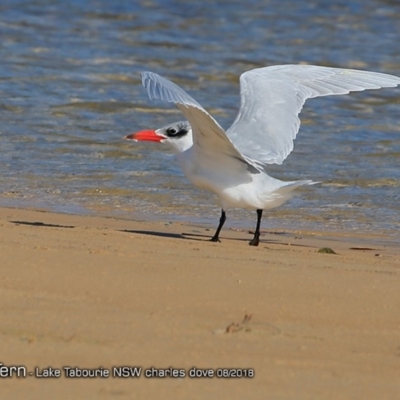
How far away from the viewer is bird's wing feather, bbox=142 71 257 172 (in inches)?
232

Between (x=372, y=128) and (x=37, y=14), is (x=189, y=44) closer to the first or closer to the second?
(x=37, y=14)

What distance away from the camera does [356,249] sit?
21.9ft

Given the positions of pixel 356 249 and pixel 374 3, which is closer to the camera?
pixel 356 249

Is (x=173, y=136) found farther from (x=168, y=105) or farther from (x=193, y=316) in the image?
(x=168, y=105)

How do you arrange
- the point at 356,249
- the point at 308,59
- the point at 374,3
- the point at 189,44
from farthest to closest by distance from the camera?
the point at 374,3
the point at 189,44
the point at 308,59
the point at 356,249

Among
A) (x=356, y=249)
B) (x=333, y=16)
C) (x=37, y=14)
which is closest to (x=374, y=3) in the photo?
(x=333, y=16)

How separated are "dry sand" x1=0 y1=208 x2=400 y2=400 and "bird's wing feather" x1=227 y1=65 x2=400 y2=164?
101 cm

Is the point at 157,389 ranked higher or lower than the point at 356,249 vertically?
higher

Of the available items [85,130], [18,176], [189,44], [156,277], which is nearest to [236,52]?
[189,44]

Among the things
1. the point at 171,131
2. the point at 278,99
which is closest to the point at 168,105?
the point at 278,99

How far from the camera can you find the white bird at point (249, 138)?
257 inches

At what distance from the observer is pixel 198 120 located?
249 inches

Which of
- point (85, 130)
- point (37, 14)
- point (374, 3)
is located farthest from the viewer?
point (374, 3)

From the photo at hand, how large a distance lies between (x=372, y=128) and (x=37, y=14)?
8.13 m
